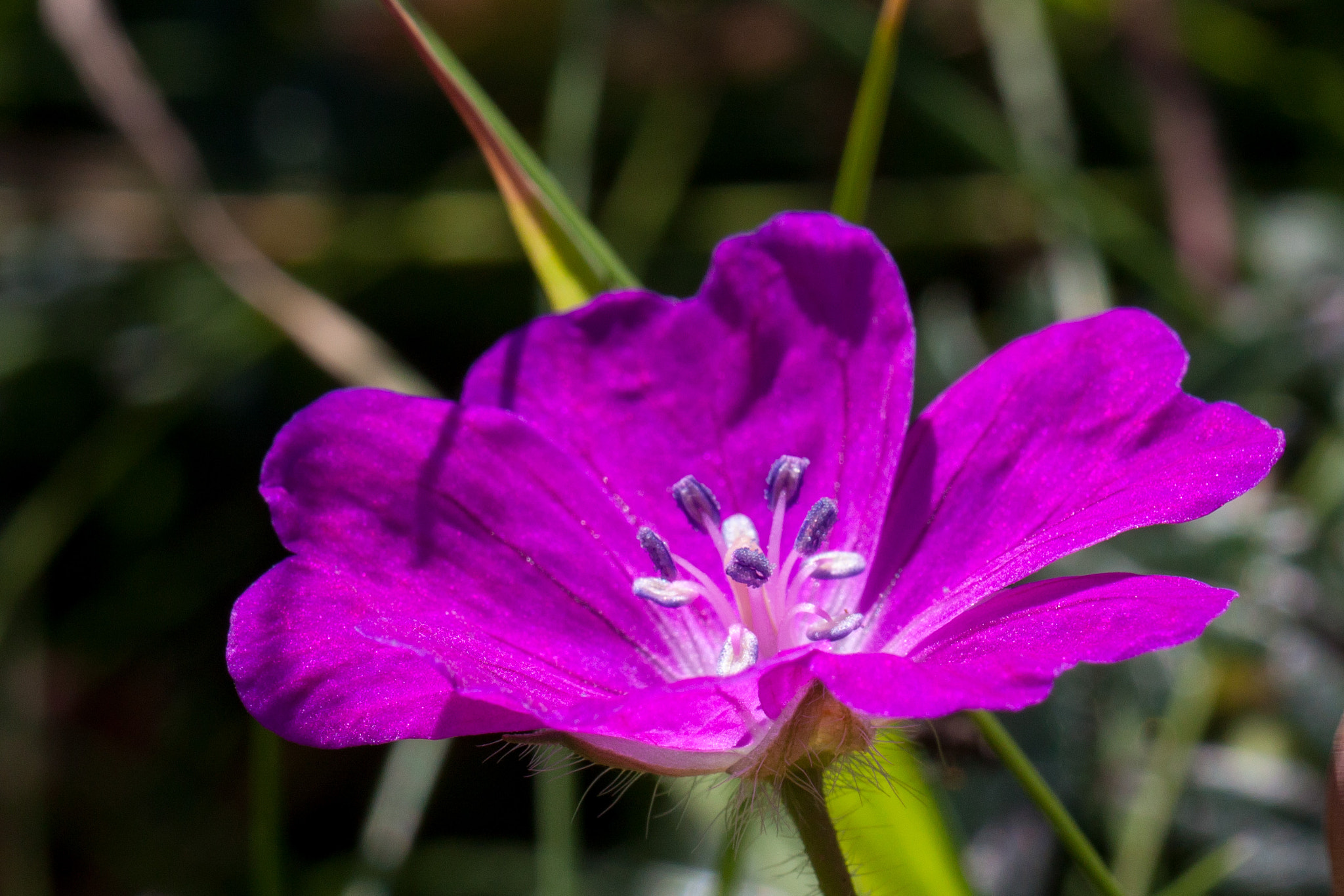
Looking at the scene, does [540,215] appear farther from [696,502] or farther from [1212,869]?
[1212,869]

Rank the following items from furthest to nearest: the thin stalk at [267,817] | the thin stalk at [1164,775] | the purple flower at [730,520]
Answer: the thin stalk at [1164,775] → the thin stalk at [267,817] → the purple flower at [730,520]

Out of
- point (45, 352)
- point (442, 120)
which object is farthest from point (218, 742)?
point (442, 120)

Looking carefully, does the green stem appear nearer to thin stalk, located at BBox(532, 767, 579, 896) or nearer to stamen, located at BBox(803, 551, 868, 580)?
stamen, located at BBox(803, 551, 868, 580)

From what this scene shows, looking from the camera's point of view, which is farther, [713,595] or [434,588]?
[713,595]

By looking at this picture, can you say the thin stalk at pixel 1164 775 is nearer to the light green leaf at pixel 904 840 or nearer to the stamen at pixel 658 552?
the light green leaf at pixel 904 840

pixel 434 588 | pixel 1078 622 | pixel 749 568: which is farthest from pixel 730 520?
pixel 1078 622

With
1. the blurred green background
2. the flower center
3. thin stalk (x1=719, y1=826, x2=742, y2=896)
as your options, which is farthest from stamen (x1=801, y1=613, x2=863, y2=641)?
the blurred green background

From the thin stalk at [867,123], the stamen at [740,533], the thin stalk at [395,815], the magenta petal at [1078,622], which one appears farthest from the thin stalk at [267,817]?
→ the thin stalk at [867,123]
